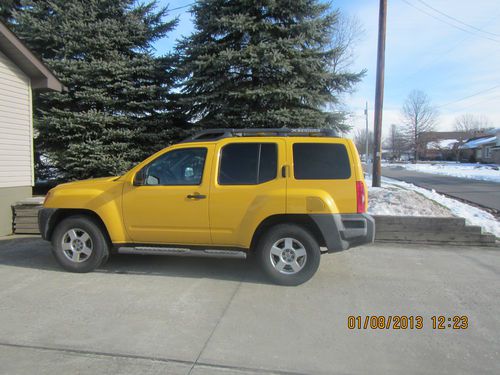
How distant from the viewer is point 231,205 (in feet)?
17.1

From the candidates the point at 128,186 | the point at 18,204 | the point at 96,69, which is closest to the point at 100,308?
the point at 128,186

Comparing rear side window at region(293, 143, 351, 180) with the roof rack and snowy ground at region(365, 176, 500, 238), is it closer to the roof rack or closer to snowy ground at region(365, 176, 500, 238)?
the roof rack

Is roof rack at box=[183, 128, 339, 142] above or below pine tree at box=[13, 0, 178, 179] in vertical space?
below

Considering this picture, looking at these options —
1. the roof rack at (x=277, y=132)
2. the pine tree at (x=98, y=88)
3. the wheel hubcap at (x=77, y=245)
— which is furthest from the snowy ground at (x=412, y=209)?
the pine tree at (x=98, y=88)

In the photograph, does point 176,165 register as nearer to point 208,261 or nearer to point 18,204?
point 208,261

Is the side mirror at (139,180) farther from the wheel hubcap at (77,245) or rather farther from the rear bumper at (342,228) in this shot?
the rear bumper at (342,228)

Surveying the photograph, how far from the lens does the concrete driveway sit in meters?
A: 3.31

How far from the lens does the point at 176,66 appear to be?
12188 mm

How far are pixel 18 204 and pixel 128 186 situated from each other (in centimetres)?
471

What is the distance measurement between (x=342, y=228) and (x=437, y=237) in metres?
3.56

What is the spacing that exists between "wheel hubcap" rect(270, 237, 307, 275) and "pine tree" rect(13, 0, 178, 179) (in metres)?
7.72

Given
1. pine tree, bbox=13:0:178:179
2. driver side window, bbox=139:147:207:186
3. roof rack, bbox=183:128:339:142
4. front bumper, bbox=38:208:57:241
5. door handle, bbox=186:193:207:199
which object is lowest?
front bumper, bbox=38:208:57:241

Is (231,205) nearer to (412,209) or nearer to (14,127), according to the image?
(412,209)
